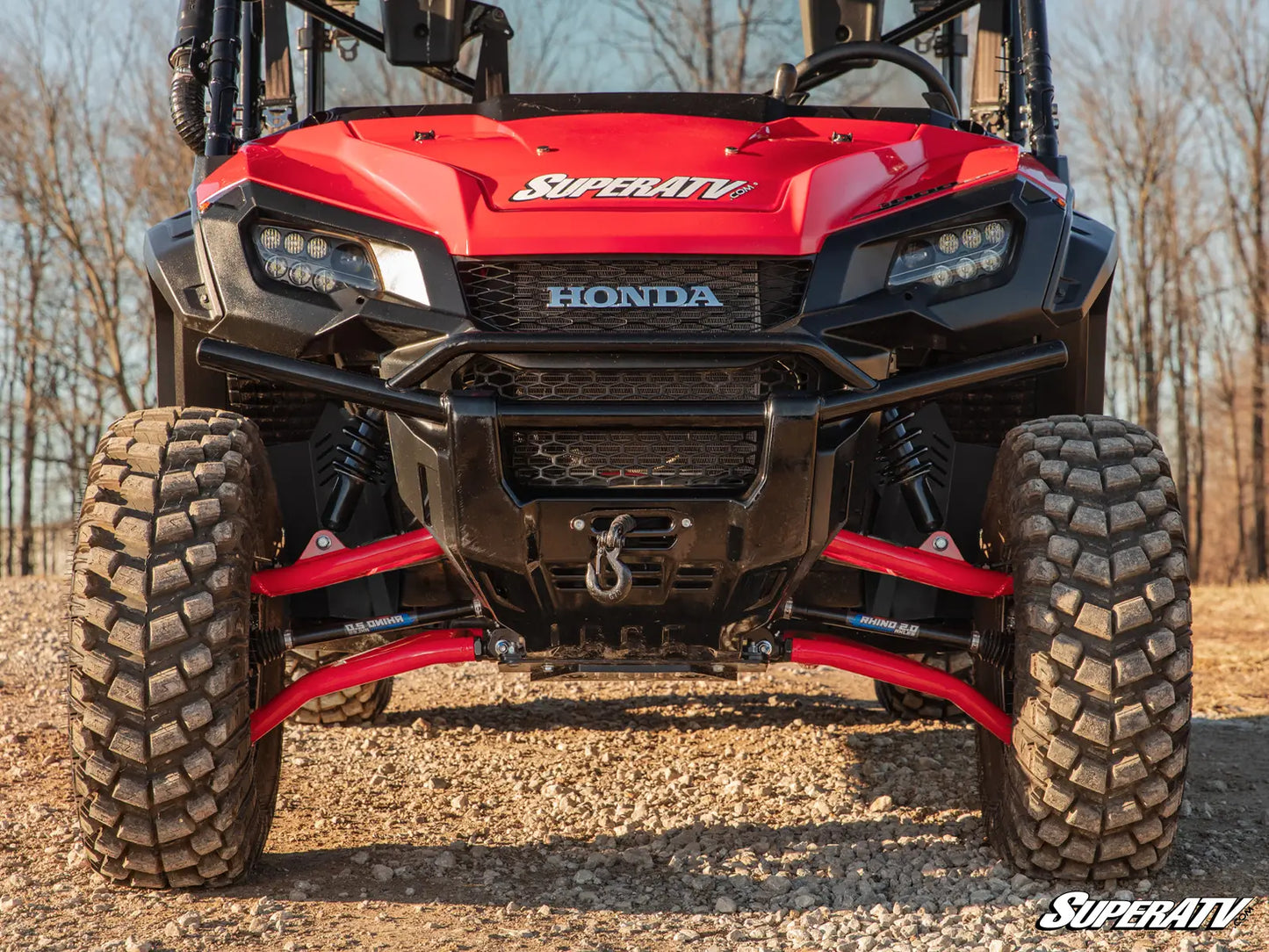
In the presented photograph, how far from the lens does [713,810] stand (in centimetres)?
407

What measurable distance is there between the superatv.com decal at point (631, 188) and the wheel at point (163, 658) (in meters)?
0.99

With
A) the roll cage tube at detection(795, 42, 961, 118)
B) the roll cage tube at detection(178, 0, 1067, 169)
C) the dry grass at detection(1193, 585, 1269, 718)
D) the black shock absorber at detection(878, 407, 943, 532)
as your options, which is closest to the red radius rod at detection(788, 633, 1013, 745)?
the black shock absorber at detection(878, 407, 943, 532)

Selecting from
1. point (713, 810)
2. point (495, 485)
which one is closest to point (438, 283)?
point (495, 485)

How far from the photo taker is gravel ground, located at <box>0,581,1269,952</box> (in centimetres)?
296

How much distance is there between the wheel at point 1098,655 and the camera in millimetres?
3053

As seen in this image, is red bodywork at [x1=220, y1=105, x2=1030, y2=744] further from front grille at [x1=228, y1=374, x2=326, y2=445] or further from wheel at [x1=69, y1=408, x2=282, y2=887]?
front grille at [x1=228, y1=374, x2=326, y2=445]

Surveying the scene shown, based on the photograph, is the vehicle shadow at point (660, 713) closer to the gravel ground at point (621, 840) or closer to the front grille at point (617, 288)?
the gravel ground at point (621, 840)

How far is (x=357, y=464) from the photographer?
349 centimetres

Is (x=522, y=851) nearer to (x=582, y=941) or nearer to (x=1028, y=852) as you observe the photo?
(x=582, y=941)

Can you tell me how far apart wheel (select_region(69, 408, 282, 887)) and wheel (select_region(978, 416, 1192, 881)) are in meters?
1.91

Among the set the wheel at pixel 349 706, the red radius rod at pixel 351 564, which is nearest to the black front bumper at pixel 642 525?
the red radius rod at pixel 351 564

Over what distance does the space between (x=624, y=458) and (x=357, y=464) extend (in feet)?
2.79

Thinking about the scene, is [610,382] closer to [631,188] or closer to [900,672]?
[631,188]

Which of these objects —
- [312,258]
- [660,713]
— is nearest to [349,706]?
[660,713]
